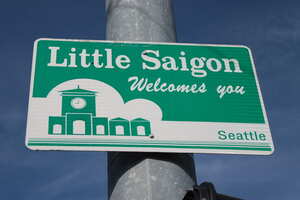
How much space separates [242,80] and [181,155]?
0.65m

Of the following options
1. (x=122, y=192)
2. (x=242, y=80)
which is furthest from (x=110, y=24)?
(x=122, y=192)

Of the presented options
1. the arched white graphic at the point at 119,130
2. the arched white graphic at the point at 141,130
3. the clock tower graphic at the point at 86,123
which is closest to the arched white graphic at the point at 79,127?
the clock tower graphic at the point at 86,123

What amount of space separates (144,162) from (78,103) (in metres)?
0.45

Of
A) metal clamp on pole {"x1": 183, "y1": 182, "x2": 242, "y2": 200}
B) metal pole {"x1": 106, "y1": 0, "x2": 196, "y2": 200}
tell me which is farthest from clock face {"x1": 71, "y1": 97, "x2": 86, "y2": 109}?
metal clamp on pole {"x1": 183, "y1": 182, "x2": 242, "y2": 200}

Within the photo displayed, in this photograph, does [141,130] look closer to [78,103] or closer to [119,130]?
[119,130]

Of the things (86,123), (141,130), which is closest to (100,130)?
(86,123)

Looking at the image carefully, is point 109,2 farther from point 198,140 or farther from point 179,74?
point 198,140

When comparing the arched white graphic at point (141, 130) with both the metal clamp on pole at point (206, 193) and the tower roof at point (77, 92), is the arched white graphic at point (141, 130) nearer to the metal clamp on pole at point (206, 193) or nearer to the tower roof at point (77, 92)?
the tower roof at point (77, 92)

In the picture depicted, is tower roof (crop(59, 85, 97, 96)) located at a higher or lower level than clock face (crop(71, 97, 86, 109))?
higher

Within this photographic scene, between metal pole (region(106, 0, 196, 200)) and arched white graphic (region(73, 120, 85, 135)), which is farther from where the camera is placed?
arched white graphic (region(73, 120, 85, 135))

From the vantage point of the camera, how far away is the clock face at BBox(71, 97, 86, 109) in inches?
84.4

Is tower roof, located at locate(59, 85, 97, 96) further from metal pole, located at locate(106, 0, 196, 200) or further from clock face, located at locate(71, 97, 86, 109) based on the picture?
metal pole, located at locate(106, 0, 196, 200)

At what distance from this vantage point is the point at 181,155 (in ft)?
6.90

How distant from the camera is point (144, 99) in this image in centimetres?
223
